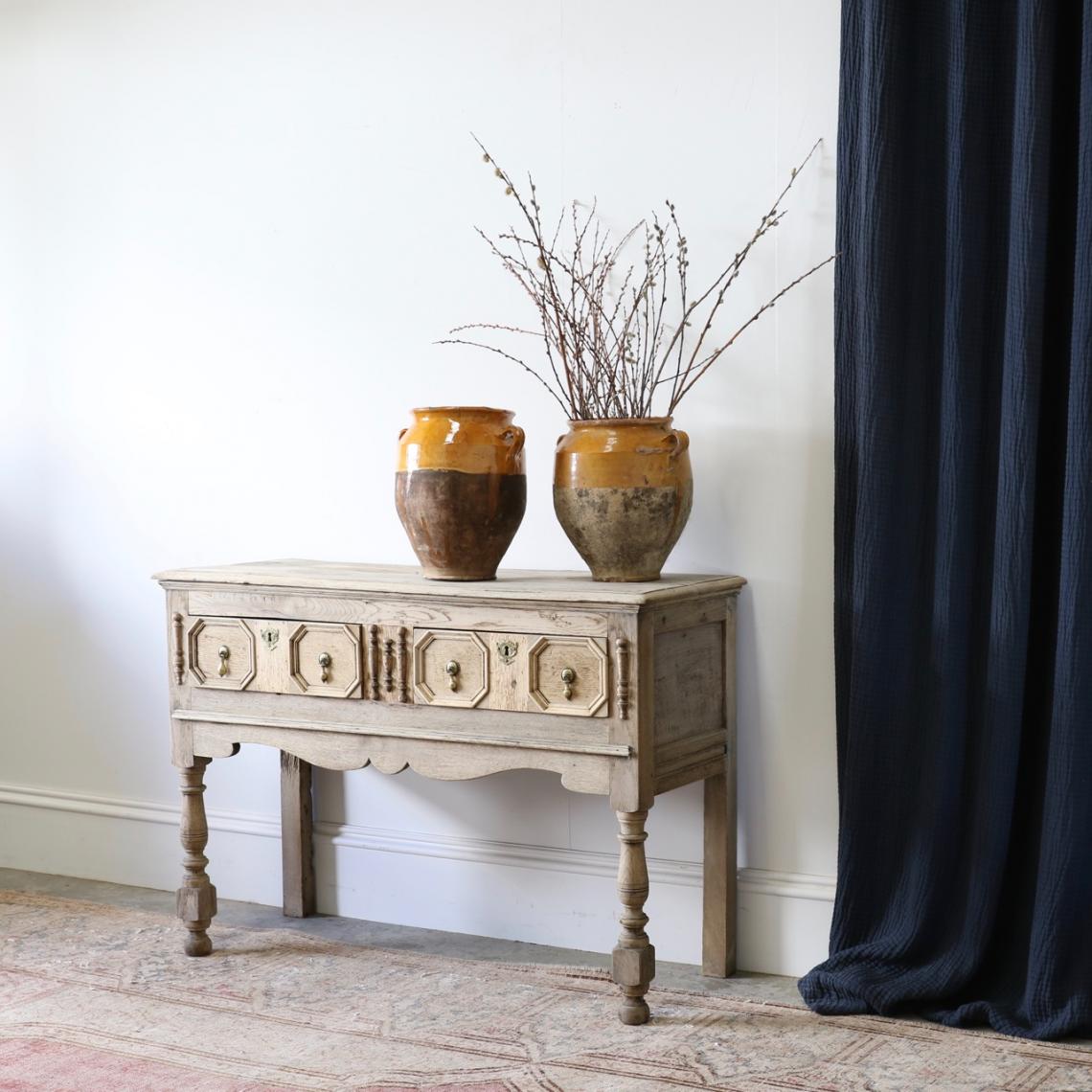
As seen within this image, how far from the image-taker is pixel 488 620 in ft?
8.45

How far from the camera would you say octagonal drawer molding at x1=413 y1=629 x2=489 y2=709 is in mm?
2594

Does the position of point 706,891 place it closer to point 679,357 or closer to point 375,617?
point 375,617

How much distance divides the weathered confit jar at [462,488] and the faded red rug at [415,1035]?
0.79m

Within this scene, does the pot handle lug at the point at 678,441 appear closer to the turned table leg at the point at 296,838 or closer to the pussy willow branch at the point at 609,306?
the pussy willow branch at the point at 609,306

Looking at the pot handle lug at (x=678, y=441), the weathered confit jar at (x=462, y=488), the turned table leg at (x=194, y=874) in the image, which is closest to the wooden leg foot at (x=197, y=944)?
the turned table leg at (x=194, y=874)

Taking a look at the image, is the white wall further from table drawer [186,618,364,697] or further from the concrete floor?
table drawer [186,618,364,697]

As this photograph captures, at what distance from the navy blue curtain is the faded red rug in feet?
0.53

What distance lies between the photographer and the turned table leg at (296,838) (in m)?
3.23

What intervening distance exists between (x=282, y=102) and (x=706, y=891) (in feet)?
6.40

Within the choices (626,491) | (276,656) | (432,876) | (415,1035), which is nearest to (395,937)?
(432,876)

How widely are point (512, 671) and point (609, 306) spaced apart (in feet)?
2.73

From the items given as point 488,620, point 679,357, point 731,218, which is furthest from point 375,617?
point 731,218

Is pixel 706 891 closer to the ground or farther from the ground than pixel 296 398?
closer to the ground

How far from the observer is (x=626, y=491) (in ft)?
8.54
